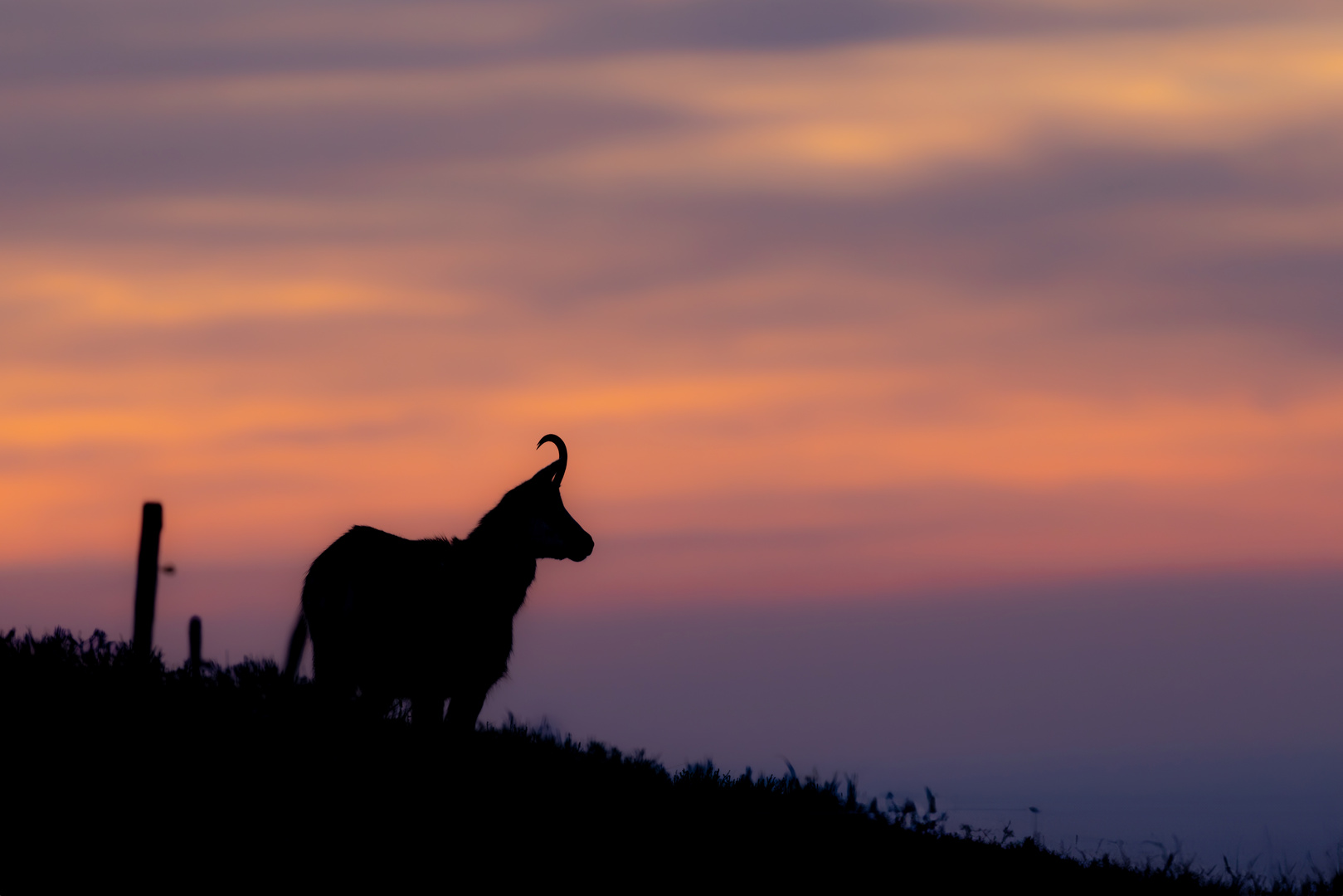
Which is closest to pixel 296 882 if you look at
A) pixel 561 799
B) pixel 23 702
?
pixel 561 799

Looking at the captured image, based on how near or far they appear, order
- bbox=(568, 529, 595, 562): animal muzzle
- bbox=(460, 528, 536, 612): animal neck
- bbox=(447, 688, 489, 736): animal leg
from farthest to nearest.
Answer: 1. bbox=(568, 529, 595, 562): animal muzzle
2. bbox=(460, 528, 536, 612): animal neck
3. bbox=(447, 688, 489, 736): animal leg

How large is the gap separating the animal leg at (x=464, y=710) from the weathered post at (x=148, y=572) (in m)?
4.46

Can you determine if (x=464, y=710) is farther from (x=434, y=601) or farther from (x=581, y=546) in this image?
(x=581, y=546)

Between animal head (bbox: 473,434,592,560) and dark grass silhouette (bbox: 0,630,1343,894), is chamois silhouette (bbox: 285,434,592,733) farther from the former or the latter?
dark grass silhouette (bbox: 0,630,1343,894)

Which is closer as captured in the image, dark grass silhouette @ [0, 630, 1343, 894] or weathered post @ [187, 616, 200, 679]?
dark grass silhouette @ [0, 630, 1343, 894]

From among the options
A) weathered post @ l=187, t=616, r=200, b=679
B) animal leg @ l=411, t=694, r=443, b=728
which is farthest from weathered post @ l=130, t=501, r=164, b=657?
animal leg @ l=411, t=694, r=443, b=728

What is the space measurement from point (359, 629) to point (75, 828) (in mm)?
4505

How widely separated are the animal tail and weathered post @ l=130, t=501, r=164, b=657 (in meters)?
2.02

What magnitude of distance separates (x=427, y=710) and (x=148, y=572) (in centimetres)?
486

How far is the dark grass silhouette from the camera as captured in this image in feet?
26.8

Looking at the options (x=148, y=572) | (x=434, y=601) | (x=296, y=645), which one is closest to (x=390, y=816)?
(x=434, y=601)

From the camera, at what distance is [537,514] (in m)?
13.3

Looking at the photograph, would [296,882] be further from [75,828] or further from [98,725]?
[98,725]

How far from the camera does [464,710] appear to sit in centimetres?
1243
